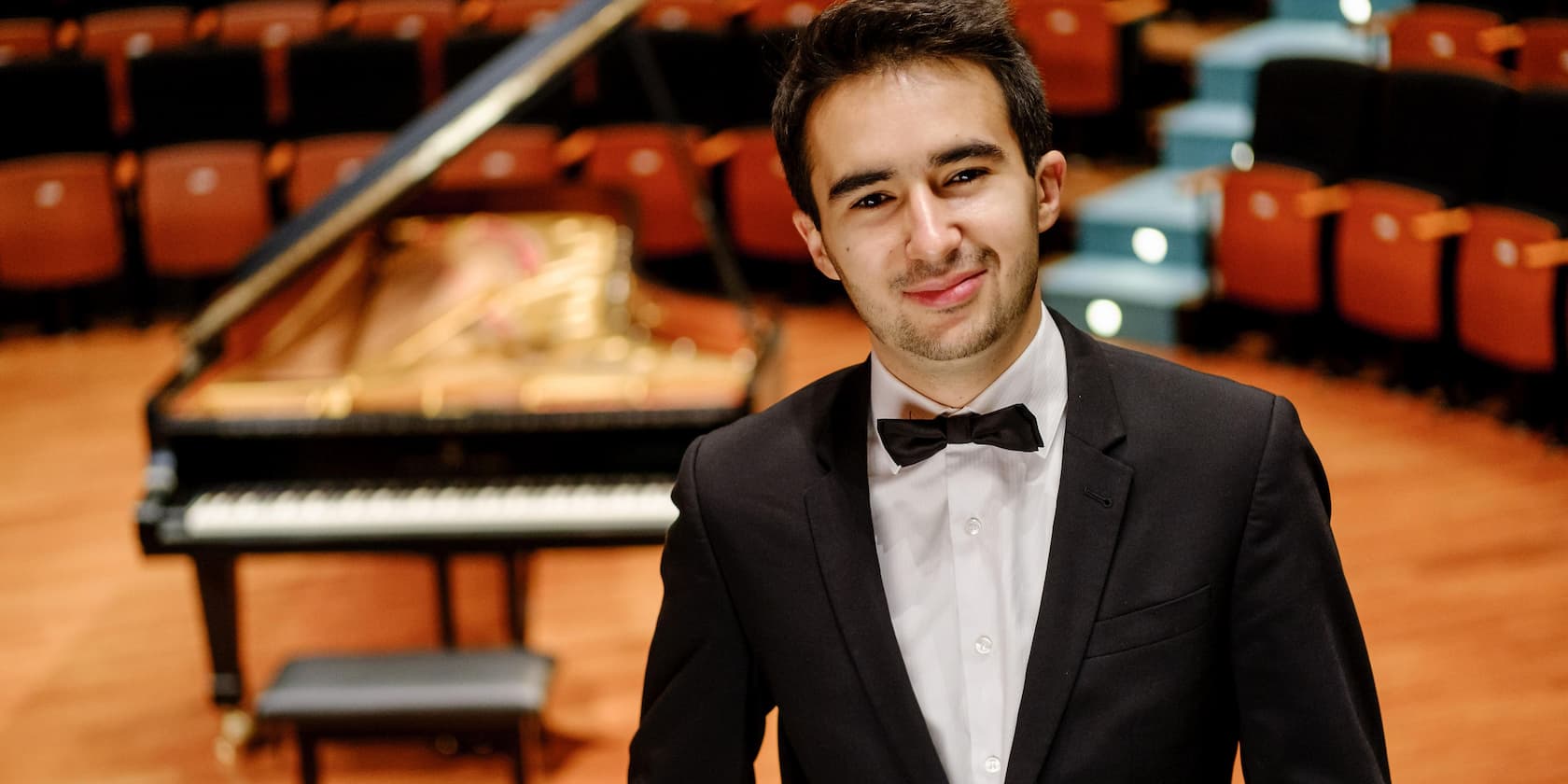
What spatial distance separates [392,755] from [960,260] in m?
2.71

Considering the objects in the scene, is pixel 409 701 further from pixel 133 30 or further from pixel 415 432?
pixel 133 30

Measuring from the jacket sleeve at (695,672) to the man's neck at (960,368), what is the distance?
19cm

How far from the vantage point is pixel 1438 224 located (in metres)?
4.91

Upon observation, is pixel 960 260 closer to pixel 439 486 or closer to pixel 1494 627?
pixel 439 486

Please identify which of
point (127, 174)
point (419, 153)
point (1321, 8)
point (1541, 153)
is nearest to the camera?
point (419, 153)

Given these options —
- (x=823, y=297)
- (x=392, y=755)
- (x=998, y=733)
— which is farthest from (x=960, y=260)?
(x=823, y=297)

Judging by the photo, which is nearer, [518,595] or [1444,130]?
[518,595]

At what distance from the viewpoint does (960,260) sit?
113 centimetres

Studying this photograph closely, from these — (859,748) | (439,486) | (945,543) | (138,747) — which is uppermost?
(945,543)

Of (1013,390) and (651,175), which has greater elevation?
(1013,390)

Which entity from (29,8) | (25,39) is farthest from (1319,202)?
(29,8)

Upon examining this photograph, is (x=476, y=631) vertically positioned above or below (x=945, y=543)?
below

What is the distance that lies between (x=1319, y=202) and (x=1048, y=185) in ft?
14.5

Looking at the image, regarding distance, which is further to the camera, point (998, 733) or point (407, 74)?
point (407, 74)
